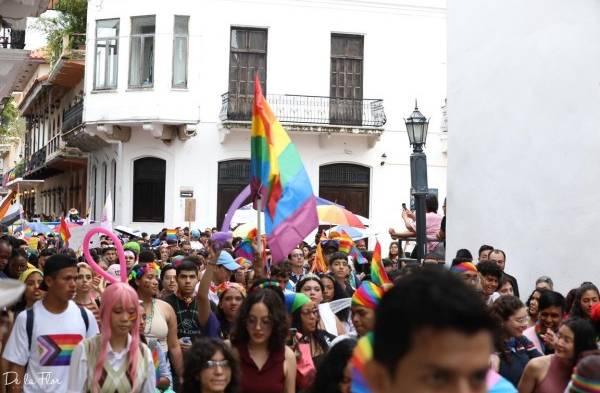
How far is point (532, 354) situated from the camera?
6.51 metres

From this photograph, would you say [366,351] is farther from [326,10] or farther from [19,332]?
[326,10]

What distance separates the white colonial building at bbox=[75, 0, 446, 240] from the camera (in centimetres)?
2652

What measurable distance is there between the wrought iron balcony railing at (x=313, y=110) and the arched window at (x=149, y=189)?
2507 millimetres

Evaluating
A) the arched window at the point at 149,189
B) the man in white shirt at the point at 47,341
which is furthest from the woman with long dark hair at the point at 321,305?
the arched window at the point at 149,189

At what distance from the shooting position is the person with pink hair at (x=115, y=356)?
5.24 m

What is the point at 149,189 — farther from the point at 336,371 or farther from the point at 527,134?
the point at 336,371

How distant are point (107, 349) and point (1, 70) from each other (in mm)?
14178

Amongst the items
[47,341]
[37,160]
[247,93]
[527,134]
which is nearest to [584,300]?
[47,341]

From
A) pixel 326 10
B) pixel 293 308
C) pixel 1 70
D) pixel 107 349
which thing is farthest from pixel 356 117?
pixel 107 349

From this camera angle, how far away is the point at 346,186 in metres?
27.7

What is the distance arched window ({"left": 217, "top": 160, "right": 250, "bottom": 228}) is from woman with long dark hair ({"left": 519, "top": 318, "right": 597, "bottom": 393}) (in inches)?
839

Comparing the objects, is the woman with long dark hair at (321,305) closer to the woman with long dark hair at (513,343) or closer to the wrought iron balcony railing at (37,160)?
the woman with long dark hair at (513,343)

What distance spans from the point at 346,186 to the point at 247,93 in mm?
3997

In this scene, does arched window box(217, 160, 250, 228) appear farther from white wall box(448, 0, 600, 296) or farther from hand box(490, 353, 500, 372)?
hand box(490, 353, 500, 372)
